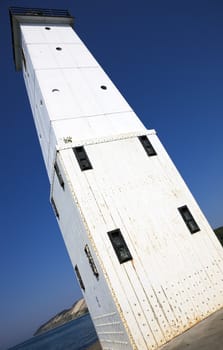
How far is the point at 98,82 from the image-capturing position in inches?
550

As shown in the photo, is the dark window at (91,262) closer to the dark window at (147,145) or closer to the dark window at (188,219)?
the dark window at (188,219)

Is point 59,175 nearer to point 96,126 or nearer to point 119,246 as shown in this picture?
point 96,126

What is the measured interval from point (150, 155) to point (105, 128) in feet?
8.34

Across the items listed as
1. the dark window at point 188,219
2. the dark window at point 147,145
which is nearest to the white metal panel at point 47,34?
the dark window at point 147,145

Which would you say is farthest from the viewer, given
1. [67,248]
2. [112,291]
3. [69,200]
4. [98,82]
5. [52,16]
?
[52,16]

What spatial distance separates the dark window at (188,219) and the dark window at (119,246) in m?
2.89

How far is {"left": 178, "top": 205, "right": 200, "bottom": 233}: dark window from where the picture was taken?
9.37m

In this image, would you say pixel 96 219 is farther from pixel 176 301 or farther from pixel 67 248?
pixel 67 248

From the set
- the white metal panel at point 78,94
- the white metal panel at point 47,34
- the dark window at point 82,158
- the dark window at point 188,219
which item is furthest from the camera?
the white metal panel at point 47,34

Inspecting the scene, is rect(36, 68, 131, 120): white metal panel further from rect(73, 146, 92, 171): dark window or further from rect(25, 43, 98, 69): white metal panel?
rect(73, 146, 92, 171): dark window

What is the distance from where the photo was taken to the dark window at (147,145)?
36.4ft

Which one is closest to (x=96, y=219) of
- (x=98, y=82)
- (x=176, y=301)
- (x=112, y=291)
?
(x=112, y=291)

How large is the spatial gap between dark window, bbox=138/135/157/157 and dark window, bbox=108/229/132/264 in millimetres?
4328

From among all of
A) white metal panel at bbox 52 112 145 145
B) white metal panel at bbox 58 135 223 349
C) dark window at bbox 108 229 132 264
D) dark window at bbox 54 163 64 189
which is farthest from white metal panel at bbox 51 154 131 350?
white metal panel at bbox 52 112 145 145
